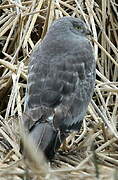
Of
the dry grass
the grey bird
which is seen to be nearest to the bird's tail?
the grey bird

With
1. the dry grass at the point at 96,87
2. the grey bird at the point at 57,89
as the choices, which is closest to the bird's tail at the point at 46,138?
the grey bird at the point at 57,89

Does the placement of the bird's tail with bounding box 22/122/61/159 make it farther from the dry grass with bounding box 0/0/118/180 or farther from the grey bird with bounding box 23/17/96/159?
the dry grass with bounding box 0/0/118/180

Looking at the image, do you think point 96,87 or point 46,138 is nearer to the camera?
point 46,138

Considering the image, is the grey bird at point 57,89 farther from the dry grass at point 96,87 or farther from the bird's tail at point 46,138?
the dry grass at point 96,87

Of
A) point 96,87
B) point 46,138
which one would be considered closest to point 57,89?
point 46,138

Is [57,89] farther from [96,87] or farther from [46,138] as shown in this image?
[96,87]
